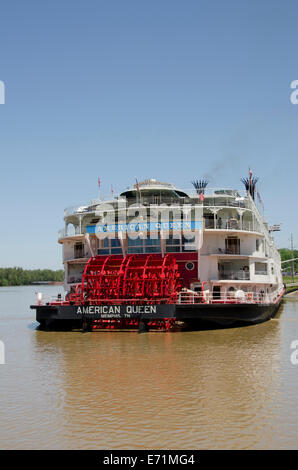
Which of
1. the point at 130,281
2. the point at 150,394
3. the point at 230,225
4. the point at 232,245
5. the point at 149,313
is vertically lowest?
the point at 150,394

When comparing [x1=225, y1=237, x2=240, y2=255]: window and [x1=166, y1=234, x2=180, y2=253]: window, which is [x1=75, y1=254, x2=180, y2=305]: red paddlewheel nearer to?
[x1=166, y1=234, x2=180, y2=253]: window

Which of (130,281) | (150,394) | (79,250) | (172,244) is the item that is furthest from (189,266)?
(150,394)

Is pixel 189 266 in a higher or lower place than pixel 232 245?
lower

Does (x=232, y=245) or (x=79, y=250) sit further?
(x=79, y=250)

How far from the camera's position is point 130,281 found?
75.9 ft

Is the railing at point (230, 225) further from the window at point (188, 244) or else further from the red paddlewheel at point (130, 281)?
the red paddlewheel at point (130, 281)

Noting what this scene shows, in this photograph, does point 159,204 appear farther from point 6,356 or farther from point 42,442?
point 42,442

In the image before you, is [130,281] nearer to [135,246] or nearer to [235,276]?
[135,246]

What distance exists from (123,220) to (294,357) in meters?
13.7

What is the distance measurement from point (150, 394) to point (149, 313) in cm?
956

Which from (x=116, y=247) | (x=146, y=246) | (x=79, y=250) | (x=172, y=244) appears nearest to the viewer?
(x=172, y=244)

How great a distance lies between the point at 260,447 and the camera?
7773mm

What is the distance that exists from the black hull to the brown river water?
1.81 meters
